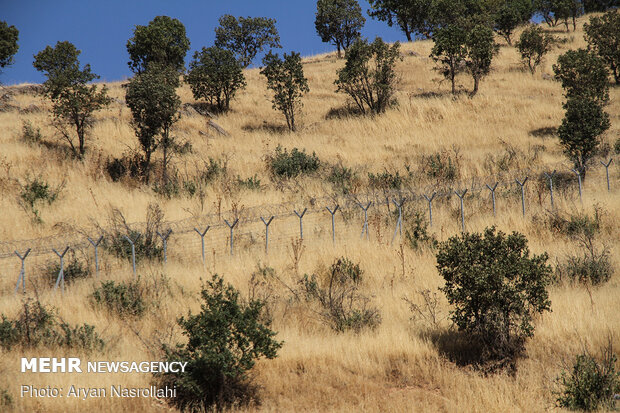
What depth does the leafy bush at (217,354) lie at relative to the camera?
818 centimetres

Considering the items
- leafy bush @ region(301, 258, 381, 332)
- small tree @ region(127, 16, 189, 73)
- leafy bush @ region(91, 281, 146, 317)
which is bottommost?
leafy bush @ region(301, 258, 381, 332)

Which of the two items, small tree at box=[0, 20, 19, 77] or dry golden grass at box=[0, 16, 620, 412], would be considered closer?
dry golden grass at box=[0, 16, 620, 412]

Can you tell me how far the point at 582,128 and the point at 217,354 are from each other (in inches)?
819

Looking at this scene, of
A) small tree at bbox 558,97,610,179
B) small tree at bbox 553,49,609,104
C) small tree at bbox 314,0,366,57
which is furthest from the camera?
small tree at bbox 314,0,366,57

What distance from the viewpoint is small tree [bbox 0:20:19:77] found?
46000mm

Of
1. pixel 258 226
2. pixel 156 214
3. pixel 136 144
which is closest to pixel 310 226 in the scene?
pixel 258 226

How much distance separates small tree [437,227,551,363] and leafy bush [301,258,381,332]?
204 centimetres

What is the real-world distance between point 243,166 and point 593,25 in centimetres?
3123

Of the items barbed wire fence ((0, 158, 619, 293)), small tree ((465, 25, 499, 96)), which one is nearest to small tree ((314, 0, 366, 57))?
small tree ((465, 25, 499, 96))

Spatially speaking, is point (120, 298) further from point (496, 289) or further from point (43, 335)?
point (496, 289)

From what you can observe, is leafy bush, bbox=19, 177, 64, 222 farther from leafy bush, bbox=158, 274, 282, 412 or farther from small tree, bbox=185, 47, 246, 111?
small tree, bbox=185, 47, 246, 111

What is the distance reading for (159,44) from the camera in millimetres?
46656

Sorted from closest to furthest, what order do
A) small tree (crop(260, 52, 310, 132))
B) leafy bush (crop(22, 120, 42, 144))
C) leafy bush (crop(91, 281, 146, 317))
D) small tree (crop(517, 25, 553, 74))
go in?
leafy bush (crop(91, 281, 146, 317)), leafy bush (crop(22, 120, 42, 144)), small tree (crop(260, 52, 310, 132)), small tree (crop(517, 25, 553, 74))

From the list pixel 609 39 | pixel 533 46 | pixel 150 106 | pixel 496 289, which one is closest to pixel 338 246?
pixel 496 289
